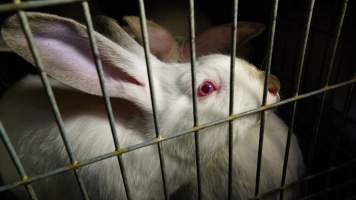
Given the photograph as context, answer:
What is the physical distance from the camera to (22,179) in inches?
23.4

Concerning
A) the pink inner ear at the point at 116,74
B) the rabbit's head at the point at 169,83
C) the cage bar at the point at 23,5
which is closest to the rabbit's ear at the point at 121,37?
the rabbit's head at the point at 169,83

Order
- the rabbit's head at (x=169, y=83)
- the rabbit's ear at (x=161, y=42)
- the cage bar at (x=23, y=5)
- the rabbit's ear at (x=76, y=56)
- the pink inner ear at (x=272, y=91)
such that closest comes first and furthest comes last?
the cage bar at (x=23, y=5)
the rabbit's ear at (x=76, y=56)
the rabbit's head at (x=169, y=83)
the pink inner ear at (x=272, y=91)
the rabbit's ear at (x=161, y=42)

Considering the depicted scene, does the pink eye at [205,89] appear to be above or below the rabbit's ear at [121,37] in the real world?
below

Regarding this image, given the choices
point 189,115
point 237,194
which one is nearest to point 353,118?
point 237,194

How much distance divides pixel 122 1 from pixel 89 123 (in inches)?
35.7

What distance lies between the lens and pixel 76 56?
75 centimetres

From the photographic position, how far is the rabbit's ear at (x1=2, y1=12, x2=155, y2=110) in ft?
1.94

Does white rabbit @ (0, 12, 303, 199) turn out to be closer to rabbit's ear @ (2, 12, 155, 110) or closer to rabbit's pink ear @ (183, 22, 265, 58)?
rabbit's ear @ (2, 12, 155, 110)

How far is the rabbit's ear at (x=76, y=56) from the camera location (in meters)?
0.59

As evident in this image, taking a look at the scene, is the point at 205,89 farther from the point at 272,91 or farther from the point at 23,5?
the point at 23,5

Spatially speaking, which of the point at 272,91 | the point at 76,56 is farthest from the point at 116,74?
the point at 272,91

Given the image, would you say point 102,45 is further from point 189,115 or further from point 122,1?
point 122,1

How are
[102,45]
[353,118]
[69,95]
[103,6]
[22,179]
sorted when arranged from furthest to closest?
[103,6] → [353,118] → [69,95] → [102,45] → [22,179]

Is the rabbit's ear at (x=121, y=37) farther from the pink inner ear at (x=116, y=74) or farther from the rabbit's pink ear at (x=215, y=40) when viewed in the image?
the rabbit's pink ear at (x=215, y=40)
